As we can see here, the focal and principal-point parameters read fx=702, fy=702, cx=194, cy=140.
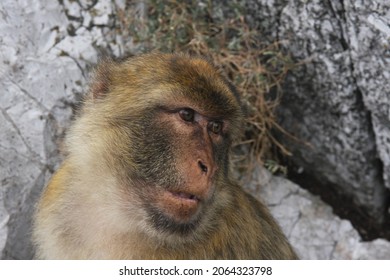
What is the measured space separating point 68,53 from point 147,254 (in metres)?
1.50

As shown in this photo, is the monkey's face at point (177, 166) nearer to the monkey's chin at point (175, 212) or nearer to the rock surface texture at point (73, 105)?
the monkey's chin at point (175, 212)

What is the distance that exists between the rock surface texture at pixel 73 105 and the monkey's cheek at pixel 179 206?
3.78 ft

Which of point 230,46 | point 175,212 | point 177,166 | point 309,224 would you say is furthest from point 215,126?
point 309,224

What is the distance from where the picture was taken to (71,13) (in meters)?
3.95

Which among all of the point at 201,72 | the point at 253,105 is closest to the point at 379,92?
the point at 253,105

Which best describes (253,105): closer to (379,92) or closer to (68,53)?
(379,92)

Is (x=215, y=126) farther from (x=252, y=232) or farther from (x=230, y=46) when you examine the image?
(x=230, y=46)

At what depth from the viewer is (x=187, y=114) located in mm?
2744

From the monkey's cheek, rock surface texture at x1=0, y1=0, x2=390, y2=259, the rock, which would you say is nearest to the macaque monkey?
the monkey's cheek

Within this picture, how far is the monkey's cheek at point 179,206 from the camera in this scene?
2.61 m

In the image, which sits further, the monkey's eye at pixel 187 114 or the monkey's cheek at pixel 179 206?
the monkey's eye at pixel 187 114

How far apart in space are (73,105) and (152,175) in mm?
1120

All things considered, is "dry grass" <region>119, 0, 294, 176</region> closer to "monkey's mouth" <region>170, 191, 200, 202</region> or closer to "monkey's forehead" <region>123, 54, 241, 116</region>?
"monkey's forehead" <region>123, 54, 241, 116</region>

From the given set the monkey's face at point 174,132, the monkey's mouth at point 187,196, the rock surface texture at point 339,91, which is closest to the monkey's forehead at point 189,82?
the monkey's face at point 174,132
